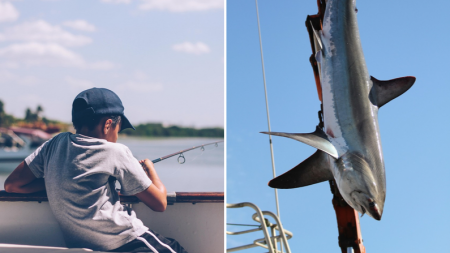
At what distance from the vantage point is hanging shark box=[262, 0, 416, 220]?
1.58 meters

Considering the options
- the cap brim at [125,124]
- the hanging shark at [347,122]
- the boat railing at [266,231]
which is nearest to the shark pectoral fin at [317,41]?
the hanging shark at [347,122]

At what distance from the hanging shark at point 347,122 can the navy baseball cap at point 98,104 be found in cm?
223

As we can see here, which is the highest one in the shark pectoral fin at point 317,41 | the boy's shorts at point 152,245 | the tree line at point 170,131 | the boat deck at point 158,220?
the shark pectoral fin at point 317,41

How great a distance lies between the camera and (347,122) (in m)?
1.74

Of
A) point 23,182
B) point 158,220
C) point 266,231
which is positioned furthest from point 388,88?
point 23,182

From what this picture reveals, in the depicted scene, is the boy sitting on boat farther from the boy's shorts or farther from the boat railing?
the boat railing

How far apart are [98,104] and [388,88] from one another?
Answer: 2.61m

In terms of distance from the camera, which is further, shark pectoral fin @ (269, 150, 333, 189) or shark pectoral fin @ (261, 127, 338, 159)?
shark pectoral fin @ (269, 150, 333, 189)

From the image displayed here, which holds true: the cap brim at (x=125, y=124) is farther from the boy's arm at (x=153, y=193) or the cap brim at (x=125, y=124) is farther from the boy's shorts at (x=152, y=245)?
the boy's shorts at (x=152, y=245)

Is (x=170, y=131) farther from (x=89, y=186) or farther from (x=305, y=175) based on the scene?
(x=305, y=175)

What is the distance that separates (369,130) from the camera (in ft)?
5.62

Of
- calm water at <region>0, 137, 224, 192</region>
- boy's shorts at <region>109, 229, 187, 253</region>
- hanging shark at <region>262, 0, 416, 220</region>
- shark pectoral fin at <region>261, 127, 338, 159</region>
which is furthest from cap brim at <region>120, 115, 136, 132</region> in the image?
shark pectoral fin at <region>261, 127, 338, 159</region>

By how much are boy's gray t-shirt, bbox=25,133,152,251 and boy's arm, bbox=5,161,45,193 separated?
5cm

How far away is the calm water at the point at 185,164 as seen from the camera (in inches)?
148
